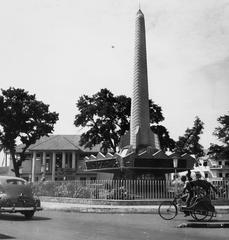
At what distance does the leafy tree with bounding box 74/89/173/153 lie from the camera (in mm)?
50219

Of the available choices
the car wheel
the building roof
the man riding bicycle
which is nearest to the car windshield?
the car wheel

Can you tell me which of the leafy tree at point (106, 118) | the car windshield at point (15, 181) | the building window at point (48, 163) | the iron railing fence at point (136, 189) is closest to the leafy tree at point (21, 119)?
the leafy tree at point (106, 118)

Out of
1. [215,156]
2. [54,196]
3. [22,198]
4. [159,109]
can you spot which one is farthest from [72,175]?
[22,198]

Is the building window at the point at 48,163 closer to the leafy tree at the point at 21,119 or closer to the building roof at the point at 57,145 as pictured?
the building roof at the point at 57,145

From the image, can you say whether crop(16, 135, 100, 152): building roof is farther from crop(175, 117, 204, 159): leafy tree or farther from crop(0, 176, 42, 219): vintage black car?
crop(0, 176, 42, 219): vintage black car

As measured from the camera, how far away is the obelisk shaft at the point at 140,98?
3041 centimetres

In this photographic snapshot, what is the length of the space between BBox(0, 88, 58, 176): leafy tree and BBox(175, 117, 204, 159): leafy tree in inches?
1469

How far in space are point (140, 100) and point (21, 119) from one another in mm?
23060

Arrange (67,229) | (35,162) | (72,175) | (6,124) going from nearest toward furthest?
(67,229) < (6,124) < (72,175) < (35,162)

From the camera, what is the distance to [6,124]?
162 feet

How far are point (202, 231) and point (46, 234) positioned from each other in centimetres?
429

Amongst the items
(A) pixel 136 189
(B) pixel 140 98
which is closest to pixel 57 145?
(B) pixel 140 98

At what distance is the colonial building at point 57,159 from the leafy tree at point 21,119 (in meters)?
10.2

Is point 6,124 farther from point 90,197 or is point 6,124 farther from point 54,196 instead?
point 90,197
